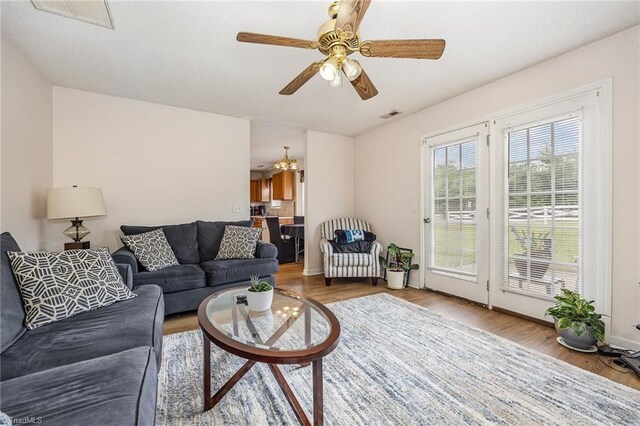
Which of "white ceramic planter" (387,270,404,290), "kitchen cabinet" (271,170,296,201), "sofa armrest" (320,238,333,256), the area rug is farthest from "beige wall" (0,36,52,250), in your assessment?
"kitchen cabinet" (271,170,296,201)

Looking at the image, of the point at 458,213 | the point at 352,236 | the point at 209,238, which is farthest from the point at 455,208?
the point at 209,238

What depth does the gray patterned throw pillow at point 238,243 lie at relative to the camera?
3186mm

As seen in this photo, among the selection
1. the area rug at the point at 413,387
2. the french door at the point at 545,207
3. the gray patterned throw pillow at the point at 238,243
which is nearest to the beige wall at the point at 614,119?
the french door at the point at 545,207

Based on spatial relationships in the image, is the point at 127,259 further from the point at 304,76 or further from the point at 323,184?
the point at 323,184

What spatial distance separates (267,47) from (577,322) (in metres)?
3.25

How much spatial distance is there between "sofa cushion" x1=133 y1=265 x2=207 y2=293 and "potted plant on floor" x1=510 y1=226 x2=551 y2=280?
3.20 m

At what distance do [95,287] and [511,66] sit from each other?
3.79 metres

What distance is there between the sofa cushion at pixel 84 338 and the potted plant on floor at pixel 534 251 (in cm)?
316

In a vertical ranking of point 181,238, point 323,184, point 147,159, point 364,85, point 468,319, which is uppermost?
point 364,85

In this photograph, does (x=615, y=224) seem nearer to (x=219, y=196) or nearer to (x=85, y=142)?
(x=219, y=196)

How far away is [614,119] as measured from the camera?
6.95 ft

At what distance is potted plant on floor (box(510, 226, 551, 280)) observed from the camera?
255 cm

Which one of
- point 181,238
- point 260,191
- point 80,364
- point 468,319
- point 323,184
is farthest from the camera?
point 260,191

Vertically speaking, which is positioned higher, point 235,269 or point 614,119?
point 614,119
